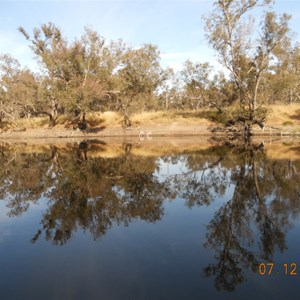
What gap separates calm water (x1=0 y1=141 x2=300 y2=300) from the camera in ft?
24.0

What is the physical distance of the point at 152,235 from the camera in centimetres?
1050

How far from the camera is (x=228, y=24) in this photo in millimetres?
45906

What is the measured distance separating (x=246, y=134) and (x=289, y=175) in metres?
30.8

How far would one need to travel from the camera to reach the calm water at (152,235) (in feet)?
24.0

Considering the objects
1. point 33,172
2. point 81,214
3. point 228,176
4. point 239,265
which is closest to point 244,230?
point 239,265

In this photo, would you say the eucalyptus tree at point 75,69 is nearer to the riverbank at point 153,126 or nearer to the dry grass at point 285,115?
the riverbank at point 153,126

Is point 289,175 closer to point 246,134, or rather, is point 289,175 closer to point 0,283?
point 0,283
